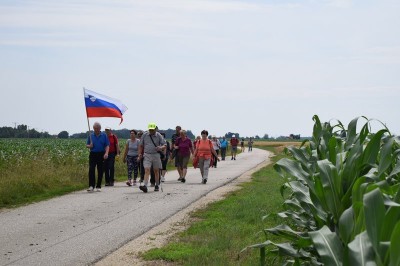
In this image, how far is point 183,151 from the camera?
24.0 meters

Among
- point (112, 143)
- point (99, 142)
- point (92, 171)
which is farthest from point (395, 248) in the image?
point (112, 143)

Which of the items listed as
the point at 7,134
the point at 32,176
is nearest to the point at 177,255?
the point at 32,176

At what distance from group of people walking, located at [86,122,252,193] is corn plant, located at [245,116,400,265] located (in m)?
9.63

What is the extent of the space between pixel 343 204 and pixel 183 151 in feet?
55.5

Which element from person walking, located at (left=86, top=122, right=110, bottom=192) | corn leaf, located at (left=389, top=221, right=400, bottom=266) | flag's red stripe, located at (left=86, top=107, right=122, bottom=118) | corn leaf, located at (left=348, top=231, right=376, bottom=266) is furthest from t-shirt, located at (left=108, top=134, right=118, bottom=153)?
corn leaf, located at (left=389, top=221, right=400, bottom=266)

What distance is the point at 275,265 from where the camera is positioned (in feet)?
27.4

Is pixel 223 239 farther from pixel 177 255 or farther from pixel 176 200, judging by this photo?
pixel 176 200

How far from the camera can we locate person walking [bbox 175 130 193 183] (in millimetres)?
23859

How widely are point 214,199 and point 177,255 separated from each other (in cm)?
820

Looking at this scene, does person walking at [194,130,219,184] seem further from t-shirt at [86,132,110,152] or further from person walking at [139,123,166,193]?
t-shirt at [86,132,110,152]

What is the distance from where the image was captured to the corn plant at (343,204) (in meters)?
4.32

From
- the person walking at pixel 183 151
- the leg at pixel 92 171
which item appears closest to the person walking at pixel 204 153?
the person walking at pixel 183 151

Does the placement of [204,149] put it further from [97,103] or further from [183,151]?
[97,103]

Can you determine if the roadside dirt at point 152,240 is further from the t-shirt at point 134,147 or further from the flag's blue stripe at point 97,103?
the flag's blue stripe at point 97,103
